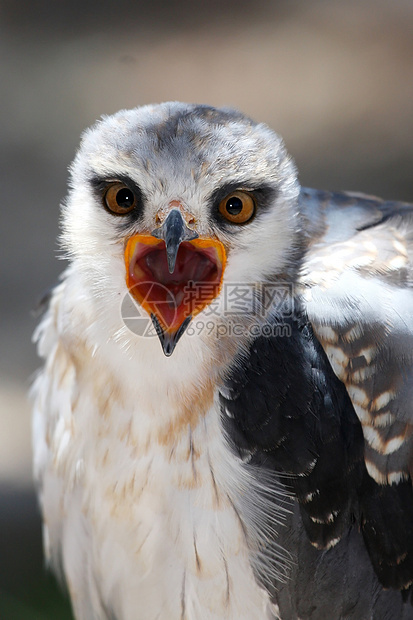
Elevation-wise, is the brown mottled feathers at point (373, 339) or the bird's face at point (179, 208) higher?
the bird's face at point (179, 208)

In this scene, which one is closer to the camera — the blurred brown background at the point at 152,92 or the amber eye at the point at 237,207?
the amber eye at the point at 237,207

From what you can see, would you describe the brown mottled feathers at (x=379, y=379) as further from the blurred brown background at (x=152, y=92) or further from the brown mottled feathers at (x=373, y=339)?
the blurred brown background at (x=152, y=92)

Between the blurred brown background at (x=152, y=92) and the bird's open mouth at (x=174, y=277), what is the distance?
133cm

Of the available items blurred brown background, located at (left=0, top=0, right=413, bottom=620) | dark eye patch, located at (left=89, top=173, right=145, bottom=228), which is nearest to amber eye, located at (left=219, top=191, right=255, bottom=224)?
dark eye patch, located at (left=89, top=173, right=145, bottom=228)

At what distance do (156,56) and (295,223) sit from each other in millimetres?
1335

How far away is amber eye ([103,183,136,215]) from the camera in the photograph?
95 cm

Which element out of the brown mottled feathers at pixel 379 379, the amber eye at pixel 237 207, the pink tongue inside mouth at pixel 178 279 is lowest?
the brown mottled feathers at pixel 379 379

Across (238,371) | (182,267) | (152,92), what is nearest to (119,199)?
(182,267)

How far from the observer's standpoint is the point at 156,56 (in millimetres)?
2166

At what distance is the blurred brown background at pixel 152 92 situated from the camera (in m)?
2.16

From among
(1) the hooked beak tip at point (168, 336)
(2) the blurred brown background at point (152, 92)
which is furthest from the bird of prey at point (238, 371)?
(2) the blurred brown background at point (152, 92)

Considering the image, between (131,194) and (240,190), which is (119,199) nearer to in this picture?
(131,194)

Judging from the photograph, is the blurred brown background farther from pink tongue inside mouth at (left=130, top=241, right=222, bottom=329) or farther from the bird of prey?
pink tongue inside mouth at (left=130, top=241, right=222, bottom=329)

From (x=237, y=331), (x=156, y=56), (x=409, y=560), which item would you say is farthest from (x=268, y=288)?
(x=156, y=56)
